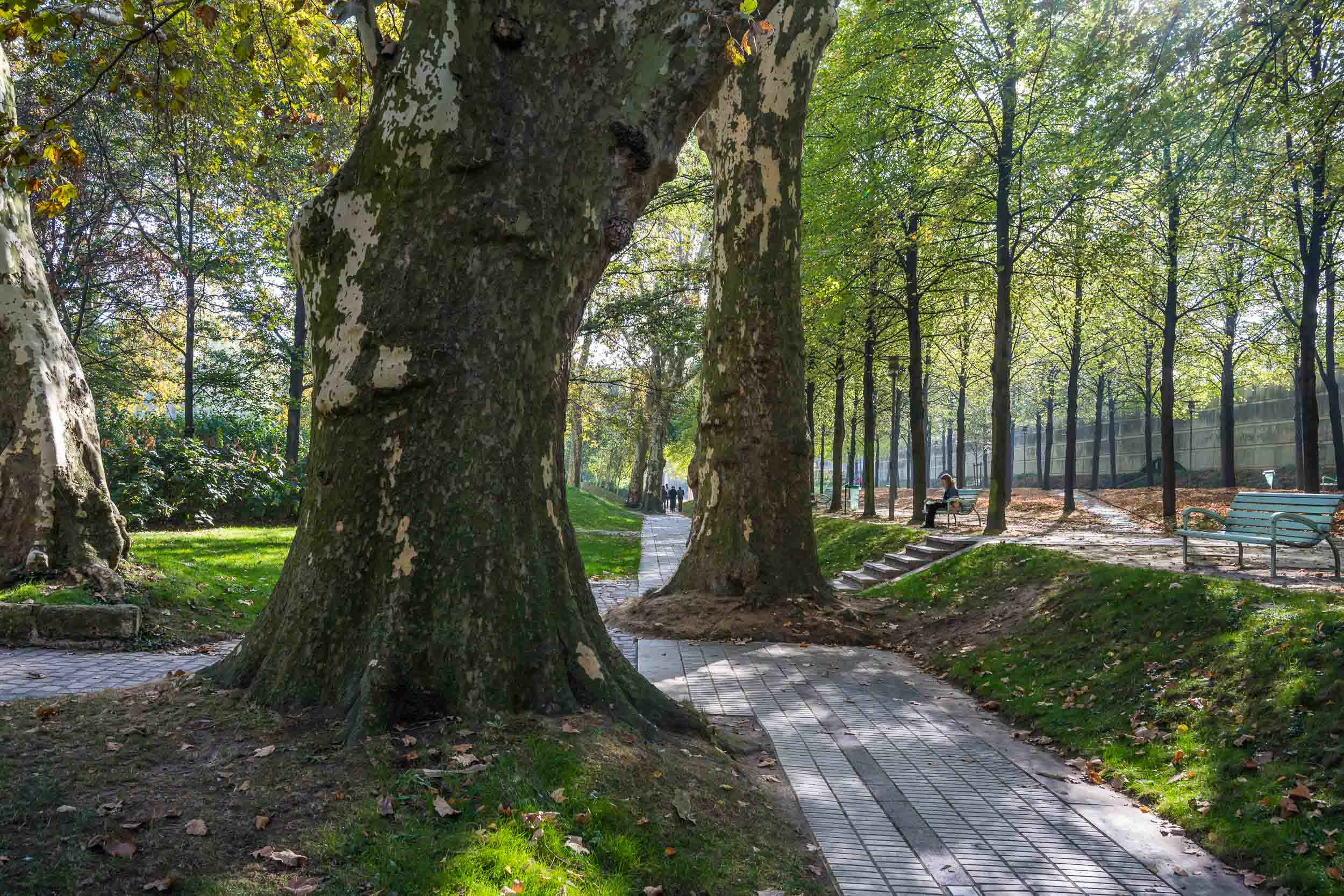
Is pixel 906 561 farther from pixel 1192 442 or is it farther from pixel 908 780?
pixel 1192 442

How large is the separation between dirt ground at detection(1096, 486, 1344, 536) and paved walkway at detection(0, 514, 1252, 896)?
14.0m

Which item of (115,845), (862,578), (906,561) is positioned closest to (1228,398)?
(906,561)

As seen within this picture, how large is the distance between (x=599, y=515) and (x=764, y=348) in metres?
21.6

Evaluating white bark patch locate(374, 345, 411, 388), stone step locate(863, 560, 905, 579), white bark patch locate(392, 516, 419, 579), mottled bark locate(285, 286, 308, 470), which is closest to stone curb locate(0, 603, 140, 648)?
white bark patch locate(392, 516, 419, 579)

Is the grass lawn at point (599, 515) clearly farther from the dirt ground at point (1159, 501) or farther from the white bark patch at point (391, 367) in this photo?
the white bark patch at point (391, 367)

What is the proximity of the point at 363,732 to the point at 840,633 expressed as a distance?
768 centimetres

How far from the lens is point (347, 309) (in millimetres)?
4551

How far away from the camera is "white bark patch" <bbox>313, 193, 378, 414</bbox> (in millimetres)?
4469

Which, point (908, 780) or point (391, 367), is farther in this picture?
point (908, 780)

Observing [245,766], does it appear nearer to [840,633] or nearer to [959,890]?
[959,890]

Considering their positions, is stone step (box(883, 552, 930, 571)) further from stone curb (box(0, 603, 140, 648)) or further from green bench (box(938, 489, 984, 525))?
stone curb (box(0, 603, 140, 648))

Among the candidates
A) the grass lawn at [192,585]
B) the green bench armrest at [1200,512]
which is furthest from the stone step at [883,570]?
the grass lawn at [192,585]

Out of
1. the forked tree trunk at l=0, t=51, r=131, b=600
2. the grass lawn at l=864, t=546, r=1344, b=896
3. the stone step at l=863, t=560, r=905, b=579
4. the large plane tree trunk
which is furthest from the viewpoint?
the stone step at l=863, t=560, r=905, b=579

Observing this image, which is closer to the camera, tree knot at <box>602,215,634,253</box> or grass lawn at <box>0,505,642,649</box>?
tree knot at <box>602,215,634,253</box>
